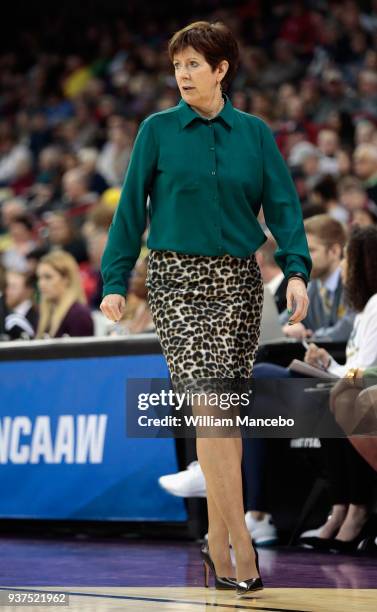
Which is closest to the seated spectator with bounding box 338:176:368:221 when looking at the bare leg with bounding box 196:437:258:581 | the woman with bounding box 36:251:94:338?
the woman with bounding box 36:251:94:338

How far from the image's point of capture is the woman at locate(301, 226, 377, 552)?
16.7 feet

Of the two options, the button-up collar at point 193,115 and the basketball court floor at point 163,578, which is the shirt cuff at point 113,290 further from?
the basketball court floor at point 163,578

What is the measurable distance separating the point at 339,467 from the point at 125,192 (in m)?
2.03

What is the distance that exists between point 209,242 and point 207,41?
64cm

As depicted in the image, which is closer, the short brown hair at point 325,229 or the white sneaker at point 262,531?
the white sneaker at point 262,531

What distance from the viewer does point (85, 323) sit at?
287 inches

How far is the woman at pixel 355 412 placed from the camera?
509 cm

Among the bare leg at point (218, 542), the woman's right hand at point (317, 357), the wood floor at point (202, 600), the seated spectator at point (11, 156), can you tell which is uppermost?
the seated spectator at point (11, 156)

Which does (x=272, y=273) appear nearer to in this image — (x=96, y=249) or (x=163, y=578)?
(x=96, y=249)

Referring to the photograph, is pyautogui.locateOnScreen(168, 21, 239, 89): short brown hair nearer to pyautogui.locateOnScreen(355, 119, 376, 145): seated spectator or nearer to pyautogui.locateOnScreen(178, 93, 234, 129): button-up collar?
pyautogui.locateOnScreen(178, 93, 234, 129): button-up collar

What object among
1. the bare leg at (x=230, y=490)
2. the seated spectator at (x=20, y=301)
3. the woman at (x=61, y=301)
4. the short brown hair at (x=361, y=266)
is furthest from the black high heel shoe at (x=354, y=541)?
the seated spectator at (x=20, y=301)

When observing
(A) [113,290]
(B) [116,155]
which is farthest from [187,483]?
(B) [116,155]

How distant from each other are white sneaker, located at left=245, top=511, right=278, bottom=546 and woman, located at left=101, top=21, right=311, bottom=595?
5.80 ft

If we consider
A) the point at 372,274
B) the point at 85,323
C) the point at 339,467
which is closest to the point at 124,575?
the point at 339,467
